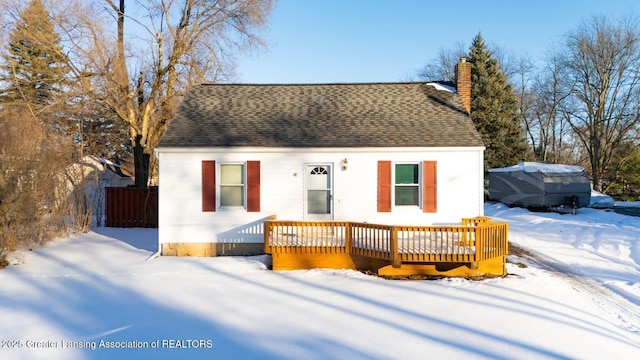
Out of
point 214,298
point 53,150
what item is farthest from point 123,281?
point 53,150

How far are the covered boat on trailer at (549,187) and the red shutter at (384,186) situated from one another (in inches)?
552

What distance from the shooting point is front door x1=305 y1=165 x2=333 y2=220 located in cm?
1041

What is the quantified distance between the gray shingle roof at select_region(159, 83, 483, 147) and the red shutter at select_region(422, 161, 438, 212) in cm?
60

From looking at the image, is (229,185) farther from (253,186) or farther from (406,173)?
(406,173)

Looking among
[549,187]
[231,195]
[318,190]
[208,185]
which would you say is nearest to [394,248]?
[318,190]

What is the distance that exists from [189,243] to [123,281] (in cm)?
259

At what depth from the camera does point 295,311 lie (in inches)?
241

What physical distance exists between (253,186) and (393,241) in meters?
4.16

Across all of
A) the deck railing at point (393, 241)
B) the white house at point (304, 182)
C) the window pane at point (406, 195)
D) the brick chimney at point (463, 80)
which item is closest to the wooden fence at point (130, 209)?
the white house at point (304, 182)

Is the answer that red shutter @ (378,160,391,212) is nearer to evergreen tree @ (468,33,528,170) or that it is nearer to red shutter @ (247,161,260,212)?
red shutter @ (247,161,260,212)

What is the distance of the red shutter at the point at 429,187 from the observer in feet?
33.4

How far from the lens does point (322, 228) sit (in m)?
9.10

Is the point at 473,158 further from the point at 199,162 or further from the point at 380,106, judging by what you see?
the point at 199,162

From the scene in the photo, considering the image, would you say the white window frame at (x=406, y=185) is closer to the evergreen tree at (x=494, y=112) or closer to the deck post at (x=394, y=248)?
the deck post at (x=394, y=248)
